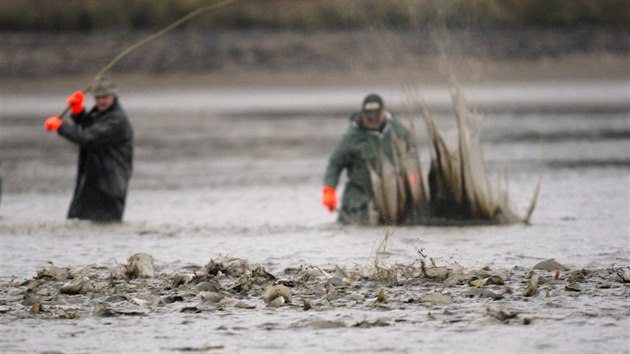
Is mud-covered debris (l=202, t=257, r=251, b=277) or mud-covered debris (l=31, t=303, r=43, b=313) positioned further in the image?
mud-covered debris (l=202, t=257, r=251, b=277)

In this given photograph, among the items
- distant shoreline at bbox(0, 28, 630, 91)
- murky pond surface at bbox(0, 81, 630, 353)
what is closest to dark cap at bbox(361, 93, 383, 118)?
murky pond surface at bbox(0, 81, 630, 353)

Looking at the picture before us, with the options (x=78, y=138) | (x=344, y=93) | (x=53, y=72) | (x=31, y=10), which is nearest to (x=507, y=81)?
(x=344, y=93)

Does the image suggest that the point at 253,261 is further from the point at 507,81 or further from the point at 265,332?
the point at 507,81

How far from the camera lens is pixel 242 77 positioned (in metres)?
50.4

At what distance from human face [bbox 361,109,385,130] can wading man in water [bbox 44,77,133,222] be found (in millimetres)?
2595

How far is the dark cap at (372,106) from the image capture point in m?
14.0

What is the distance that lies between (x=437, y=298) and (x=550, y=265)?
1.64m

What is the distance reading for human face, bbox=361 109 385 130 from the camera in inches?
556

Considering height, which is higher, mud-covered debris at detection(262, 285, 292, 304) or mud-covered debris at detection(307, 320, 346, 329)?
mud-covered debris at detection(262, 285, 292, 304)

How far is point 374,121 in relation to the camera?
46.4ft

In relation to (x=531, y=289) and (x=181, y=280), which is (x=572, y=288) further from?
(x=181, y=280)

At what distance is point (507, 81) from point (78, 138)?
37.5 meters

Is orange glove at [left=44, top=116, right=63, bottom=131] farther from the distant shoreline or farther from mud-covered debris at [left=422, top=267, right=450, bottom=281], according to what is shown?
the distant shoreline

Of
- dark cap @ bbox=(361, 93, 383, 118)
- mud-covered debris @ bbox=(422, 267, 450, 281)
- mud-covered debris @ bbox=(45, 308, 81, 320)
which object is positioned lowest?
mud-covered debris @ bbox=(45, 308, 81, 320)
